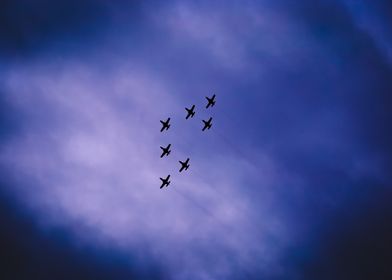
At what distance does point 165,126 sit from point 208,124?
71.5 feet

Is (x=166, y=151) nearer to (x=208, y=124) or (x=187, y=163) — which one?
(x=187, y=163)

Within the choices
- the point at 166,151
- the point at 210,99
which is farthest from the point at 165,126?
the point at 210,99

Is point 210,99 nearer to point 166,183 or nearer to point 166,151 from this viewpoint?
point 166,151

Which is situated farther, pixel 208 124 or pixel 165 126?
pixel 208 124

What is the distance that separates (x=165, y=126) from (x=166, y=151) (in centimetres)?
1170

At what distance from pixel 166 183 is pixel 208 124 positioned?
107ft

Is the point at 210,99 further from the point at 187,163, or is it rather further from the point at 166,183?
the point at 166,183

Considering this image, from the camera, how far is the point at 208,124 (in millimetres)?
185500

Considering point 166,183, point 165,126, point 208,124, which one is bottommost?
point 166,183

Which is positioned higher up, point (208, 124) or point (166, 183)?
point (208, 124)

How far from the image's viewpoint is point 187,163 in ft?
591

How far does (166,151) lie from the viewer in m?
179

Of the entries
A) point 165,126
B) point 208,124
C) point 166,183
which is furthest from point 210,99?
point 166,183

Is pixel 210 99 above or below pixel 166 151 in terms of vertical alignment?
above
